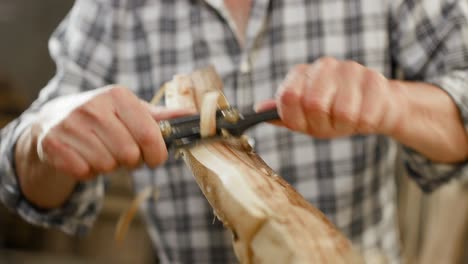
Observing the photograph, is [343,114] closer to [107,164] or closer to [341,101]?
[341,101]

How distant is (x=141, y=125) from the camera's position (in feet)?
1.68

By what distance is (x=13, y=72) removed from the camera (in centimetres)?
153

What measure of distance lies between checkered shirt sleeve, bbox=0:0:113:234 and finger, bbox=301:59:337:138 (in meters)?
0.40

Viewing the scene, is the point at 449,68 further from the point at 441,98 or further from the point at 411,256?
the point at 411,256

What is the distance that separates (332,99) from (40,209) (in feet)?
1.58

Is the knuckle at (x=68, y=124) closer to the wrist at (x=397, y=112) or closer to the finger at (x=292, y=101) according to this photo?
the finger at (x=292, y=101)

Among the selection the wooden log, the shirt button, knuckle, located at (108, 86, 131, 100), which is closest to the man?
the shirt button

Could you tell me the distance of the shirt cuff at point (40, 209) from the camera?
0.74 metres

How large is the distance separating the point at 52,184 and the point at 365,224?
503mm

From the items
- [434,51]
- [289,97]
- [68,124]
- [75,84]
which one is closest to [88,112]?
[68,124]

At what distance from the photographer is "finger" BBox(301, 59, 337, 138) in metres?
0.52

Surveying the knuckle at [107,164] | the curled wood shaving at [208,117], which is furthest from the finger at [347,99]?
the knuckle at [107,164]

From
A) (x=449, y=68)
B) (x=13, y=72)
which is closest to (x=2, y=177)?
(x=449, y=68)

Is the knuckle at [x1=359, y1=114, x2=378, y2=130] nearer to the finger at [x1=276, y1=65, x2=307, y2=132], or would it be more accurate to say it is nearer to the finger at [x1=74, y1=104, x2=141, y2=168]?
the finger at [x1=276, y1=65, x2=307, y2=132]
